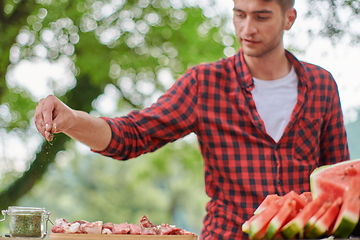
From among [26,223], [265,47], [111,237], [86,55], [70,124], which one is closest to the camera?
[111,237]

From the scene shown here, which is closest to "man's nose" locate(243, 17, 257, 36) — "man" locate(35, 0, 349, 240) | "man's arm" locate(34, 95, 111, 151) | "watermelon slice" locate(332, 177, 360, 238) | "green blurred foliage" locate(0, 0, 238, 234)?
"man" locate(35, 0, 349, 240)

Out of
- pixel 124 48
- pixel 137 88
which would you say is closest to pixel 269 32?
→ pixel 124 48

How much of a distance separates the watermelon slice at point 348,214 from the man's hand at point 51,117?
72 cm

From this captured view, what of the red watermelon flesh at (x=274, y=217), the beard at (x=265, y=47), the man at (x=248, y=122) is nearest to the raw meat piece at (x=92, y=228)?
the red watermelon flesh at (x=274, y=217)

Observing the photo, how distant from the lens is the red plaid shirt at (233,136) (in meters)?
1.89

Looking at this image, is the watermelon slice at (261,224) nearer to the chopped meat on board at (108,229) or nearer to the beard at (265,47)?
the chopped meat on board at (108,229)

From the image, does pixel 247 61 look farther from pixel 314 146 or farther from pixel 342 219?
pixel 342 219

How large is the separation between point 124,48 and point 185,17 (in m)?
1.37

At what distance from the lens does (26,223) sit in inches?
47.3

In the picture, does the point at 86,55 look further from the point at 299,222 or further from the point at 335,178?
the point at 299,222

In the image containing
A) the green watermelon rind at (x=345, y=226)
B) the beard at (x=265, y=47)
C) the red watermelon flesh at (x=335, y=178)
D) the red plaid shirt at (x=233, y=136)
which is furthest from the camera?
the beard at (x=265, y=47)

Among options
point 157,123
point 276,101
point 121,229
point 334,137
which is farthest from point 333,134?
point 121,229

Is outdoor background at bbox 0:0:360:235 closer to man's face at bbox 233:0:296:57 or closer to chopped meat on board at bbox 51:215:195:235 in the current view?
man's face at bbox 233:0:296:57

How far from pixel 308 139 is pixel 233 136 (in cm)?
32
